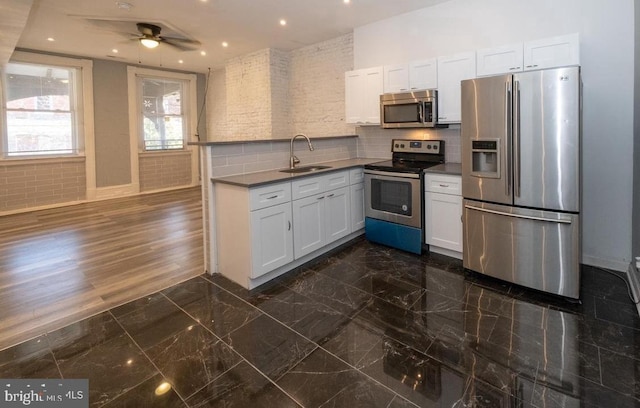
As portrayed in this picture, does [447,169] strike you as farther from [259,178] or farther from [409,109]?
[259,178]

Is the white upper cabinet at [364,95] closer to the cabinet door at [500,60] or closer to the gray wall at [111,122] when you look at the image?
the cabinet door at [500,60]

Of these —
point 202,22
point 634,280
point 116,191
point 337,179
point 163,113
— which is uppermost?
point 202,22

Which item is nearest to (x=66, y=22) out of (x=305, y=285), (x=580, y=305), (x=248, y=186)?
(x=248, y=186)

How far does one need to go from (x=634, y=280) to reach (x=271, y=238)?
3.07 meters

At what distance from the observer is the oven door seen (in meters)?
3.81

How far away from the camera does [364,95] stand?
15.5 ft

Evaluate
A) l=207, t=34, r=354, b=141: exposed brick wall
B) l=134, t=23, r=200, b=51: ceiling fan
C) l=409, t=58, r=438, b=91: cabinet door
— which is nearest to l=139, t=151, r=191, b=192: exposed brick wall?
l=207, t=34, r=354, b=141: exposed brick wall

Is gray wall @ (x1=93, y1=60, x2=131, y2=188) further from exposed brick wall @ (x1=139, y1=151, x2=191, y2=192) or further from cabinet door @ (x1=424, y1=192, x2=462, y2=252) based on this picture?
cabinet door @ (x1=424, y1=192, x2=462, y2=252)

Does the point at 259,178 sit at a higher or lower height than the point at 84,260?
higher

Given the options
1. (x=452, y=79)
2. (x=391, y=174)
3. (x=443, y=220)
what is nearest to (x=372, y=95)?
(x=452, y=79)

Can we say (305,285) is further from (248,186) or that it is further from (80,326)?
(80,326)

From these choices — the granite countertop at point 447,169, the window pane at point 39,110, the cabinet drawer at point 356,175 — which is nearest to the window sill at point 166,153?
the window pane at point 39,110

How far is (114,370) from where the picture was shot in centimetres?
204

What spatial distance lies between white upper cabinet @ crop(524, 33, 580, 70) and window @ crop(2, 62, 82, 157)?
7.75 meters
